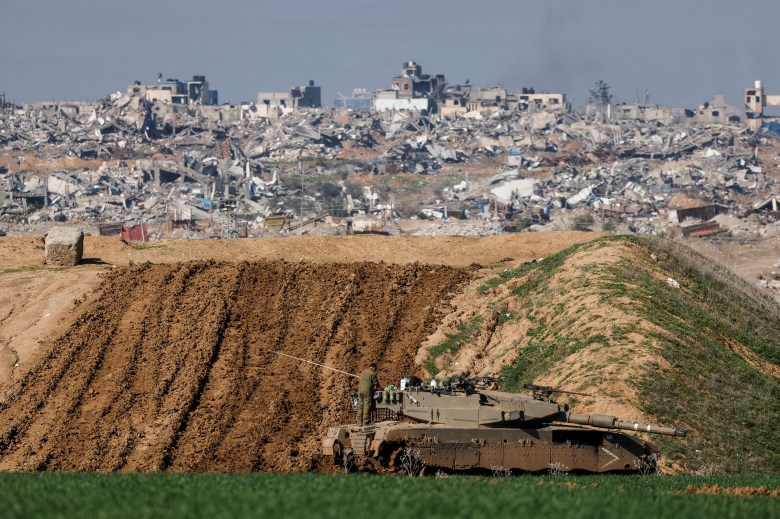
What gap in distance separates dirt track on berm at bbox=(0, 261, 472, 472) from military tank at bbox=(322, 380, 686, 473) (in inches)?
93.7

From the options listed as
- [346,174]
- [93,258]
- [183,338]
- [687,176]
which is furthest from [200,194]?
[183,338]

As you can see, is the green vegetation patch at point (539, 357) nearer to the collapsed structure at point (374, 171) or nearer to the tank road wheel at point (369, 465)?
the tank road wheel at point (369, 465)

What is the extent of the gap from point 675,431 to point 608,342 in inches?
278

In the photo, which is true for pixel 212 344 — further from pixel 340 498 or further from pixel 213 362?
pixel 340 498

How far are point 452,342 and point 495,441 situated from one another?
37.4 feet

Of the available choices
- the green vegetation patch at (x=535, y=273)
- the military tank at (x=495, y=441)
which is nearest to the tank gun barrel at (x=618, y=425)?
the military tank at (x=495, y=441)

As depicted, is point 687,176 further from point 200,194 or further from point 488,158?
point 200,194

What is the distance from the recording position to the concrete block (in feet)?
133

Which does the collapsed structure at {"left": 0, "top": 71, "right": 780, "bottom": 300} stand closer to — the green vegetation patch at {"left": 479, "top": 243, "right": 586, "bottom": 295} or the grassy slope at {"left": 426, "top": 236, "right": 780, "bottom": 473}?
the green vegetation patch at {"left": 479, "top": 243, "right": 586, "bottom": 295}

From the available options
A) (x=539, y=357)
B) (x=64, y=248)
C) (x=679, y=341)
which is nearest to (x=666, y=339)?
(x=679, y=341)

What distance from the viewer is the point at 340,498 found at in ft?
50.4

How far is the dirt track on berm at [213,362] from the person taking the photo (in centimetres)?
2577

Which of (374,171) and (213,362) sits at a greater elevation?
(374,171)

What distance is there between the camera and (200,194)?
338 ft
